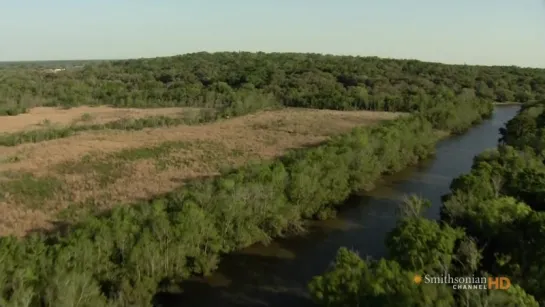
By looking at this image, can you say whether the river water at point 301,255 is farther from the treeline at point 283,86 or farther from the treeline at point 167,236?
the treeline at point 283,86

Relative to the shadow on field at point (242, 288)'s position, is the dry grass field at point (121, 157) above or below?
above

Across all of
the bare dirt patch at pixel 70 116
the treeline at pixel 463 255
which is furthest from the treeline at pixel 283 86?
the treeline at pixel 463 255

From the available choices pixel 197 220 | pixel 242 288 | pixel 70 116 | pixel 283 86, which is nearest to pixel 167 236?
pixel 197 220

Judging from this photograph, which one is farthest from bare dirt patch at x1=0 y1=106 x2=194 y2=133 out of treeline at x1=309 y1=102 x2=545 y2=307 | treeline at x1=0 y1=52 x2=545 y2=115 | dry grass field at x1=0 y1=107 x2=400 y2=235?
treeline at x1=309 y1=102 x2=545 y2=307

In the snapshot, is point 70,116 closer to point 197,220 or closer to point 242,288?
point 197,220

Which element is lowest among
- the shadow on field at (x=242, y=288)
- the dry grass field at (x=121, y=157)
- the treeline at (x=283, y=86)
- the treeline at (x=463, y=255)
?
the shadow on field at (x=242, y=288)
